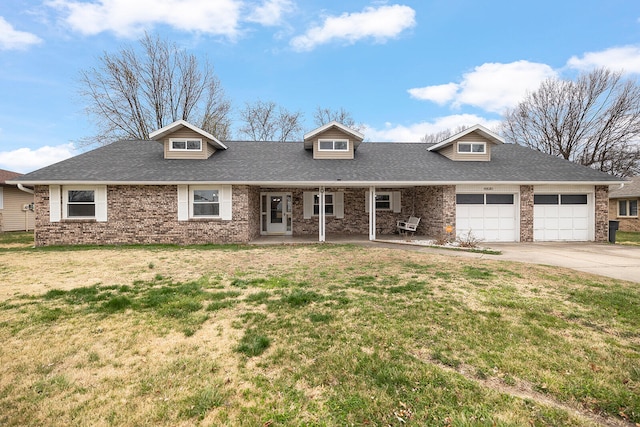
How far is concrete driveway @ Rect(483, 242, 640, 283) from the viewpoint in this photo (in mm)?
7613

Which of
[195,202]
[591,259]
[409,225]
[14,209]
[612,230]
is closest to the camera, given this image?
[591,259]

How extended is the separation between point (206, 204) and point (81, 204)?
5168 millimetres

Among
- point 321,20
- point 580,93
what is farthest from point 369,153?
point 580,93

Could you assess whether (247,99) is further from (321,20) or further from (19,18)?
(19,18)

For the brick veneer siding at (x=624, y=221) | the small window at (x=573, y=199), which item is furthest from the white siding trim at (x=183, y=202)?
the brick veneer siding at (x=624, y=221)

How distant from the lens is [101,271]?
777cm

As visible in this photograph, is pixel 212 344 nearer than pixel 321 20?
Yes

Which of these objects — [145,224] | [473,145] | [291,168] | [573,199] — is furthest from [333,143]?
[573,199]

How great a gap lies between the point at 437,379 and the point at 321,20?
1633cm

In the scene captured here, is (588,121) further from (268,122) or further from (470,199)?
(268,122)

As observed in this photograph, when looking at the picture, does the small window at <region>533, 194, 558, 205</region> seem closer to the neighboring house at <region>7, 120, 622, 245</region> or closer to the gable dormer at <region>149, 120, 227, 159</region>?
the neighboring house at <region>7, 120, 622, 245</region>

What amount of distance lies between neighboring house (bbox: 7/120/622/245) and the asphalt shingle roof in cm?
5

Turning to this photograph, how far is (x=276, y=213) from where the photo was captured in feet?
54.3

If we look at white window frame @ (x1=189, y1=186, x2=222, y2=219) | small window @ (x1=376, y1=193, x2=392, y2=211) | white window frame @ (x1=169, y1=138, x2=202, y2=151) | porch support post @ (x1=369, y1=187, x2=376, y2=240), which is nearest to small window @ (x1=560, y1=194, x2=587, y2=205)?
small window @ (x1=376, y1=193, x2=392, y2=211)
